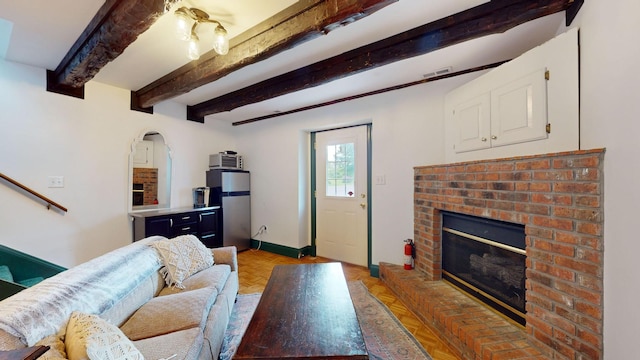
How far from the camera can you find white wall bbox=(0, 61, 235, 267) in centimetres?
239

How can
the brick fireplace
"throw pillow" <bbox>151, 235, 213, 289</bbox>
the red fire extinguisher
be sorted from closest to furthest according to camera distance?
the brick fireplace
"throw pillow" <bbox>151, 235, 213, 289</bbox>
the red fire extinguisher

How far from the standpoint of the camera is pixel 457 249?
89.0 inches

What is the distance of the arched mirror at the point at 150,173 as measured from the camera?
3303 millimetres

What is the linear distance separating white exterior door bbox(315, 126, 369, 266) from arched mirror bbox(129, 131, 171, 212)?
2.27 metres

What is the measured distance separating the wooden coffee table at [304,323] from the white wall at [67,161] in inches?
100.0

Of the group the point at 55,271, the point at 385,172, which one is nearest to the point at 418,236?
the point at 385,172

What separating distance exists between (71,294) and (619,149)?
2.60 meters

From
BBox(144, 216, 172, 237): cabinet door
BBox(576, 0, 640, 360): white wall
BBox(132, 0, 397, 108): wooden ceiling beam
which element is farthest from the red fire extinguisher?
BBox(144, 216, 172, 237): cabinet door

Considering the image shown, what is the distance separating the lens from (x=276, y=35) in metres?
1.75

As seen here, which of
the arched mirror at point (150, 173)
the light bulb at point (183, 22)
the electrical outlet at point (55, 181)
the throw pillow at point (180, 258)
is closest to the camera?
the light bulb at point (183, 22)

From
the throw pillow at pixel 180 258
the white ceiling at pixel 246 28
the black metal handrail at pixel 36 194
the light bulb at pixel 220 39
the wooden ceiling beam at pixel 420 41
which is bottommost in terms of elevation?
the throw pillow at pixel 180 258

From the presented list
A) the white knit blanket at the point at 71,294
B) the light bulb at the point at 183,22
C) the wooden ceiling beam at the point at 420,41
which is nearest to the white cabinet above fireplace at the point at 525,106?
the wooden ceiling beam at the point at 420,41

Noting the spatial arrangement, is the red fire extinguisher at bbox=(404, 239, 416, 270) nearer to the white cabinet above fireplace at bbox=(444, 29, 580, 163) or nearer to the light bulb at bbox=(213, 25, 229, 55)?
the white cabinet above fireplace at bbox=(444, 29, 580, 163)

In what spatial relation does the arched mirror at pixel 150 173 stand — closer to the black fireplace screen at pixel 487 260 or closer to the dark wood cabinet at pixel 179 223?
the dark wood cabinet at pixel 179 223
